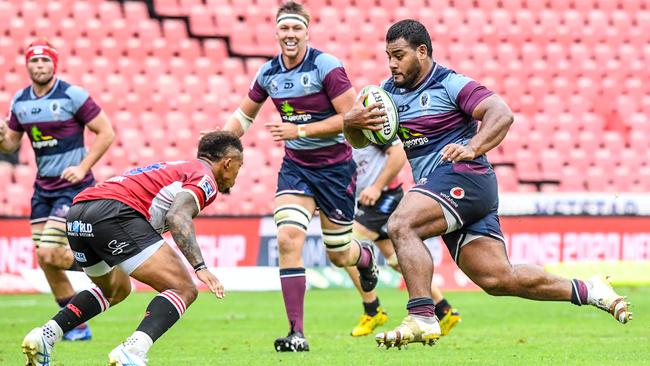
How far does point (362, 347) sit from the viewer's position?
9.07m

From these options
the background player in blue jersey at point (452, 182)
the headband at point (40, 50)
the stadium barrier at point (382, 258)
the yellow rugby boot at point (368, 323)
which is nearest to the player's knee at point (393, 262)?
the yellow rugby boot at point (368, 323)

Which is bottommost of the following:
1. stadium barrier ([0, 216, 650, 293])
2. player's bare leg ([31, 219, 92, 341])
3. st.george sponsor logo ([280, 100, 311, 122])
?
stadium barrier ([0, 216, 650, 293])

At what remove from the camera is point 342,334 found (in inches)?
415

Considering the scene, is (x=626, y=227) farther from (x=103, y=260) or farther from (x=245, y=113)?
(x=103, y=260)

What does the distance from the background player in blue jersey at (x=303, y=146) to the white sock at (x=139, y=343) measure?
2.50 m

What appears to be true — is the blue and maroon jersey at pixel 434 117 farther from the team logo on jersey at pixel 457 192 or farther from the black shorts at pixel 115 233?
the black shorts at pixel 115 233

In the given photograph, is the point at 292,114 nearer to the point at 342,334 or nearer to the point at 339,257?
the point at 339,257

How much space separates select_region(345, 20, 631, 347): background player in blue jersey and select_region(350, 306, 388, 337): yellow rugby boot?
118 inches

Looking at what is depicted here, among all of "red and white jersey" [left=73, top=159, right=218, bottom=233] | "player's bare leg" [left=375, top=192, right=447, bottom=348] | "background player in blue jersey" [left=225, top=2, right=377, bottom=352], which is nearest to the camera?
"player's bare leg" [left=375, top=192, right=447, bottom=348]

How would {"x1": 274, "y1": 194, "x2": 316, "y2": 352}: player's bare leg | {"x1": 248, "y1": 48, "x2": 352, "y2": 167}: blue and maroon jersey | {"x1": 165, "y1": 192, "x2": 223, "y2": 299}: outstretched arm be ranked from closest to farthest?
{"x1": 165, "y1": 192, "x2": 223, "y2": 299}: outstretched arm → {"x1": 274, "y1": 194, "x2": 316, "y2": 352}: player's bare leg → {"x1": 248, "y1": 48, "x2": 352, "y2": 167}: blue and maroon jersey

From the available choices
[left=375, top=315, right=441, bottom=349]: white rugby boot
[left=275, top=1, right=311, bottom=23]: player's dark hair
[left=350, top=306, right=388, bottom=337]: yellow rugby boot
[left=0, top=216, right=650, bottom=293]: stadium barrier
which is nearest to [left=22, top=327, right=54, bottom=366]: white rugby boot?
[left=375, top=315, right=441, bottom=349]: white rugby boot

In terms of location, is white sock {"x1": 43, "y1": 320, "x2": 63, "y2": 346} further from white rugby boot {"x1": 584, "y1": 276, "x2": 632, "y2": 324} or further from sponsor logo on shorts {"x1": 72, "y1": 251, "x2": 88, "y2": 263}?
white rugby boot {"x1": 584, "y1": 276, "x2": 632, "y2": 324}

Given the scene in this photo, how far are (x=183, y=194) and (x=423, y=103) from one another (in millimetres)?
1844

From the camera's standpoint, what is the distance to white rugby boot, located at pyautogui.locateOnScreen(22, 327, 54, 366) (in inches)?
269
